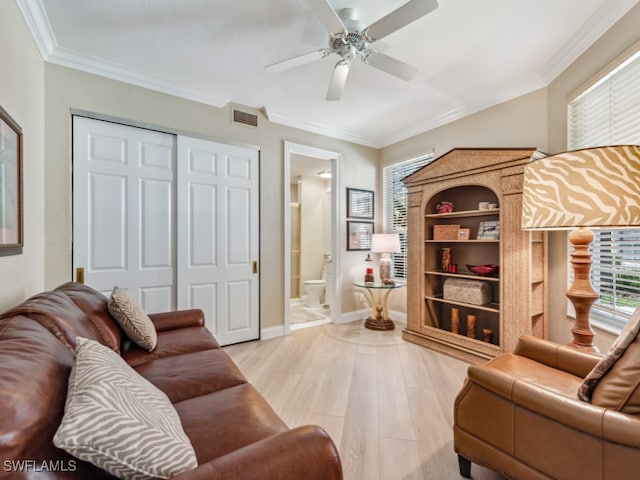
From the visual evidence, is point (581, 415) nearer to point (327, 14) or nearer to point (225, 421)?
point (225, 421)

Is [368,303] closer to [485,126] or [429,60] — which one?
[485,126]

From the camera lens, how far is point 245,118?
10.9 feet

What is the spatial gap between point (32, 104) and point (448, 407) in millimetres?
3608

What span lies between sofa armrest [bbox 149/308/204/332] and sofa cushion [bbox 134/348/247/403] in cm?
50

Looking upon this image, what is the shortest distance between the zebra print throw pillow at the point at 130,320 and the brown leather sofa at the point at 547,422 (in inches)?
69.4

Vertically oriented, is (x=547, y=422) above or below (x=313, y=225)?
below

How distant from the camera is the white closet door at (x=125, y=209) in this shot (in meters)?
2.50

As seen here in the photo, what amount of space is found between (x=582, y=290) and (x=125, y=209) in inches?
137

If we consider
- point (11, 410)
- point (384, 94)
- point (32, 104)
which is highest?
point (384, 94)

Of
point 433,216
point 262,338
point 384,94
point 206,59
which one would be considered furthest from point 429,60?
point 262,338

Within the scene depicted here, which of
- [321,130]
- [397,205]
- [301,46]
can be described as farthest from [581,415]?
[321,130]

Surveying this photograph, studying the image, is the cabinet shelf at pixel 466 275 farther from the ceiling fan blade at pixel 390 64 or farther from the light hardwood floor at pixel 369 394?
the ceiling fan blade at pixel 390 64

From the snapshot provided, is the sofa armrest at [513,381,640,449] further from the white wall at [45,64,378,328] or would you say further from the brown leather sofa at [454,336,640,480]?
the white wall at [45,64,378,328]

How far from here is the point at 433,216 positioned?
3219 millimetres
